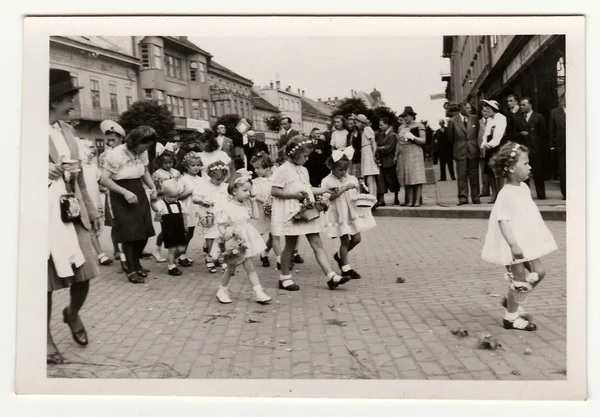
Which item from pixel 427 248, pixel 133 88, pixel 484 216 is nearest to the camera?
pixel 133 88

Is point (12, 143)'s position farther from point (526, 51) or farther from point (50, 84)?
point (526, 51)

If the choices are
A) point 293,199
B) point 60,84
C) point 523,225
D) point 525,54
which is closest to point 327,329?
point 293,199

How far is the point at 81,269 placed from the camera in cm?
375

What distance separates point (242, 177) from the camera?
4805 millimetres

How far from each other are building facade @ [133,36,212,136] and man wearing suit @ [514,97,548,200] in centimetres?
283

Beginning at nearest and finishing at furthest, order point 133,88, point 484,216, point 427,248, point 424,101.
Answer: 1. point 133,88
2. point 424,101
3. point 484,216
4. point 427,248

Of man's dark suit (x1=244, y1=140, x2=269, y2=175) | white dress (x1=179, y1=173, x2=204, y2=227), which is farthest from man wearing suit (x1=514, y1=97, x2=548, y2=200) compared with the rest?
white dress (x1=179, y1=173, x2=204, y2=227)

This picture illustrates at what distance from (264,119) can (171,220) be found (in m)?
1.59

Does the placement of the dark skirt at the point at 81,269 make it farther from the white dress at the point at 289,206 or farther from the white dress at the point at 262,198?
the white dress at the point at 262,198

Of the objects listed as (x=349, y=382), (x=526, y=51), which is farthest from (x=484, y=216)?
(x=349, y=382)

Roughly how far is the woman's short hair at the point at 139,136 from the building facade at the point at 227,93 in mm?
697

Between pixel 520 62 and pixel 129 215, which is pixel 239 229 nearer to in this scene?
pixel 129 215

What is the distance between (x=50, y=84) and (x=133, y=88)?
0.90 metres

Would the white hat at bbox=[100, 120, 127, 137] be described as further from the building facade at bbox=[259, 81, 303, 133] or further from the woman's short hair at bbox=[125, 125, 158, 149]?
the building facade at bbox=[259, 81, 303, 133]
